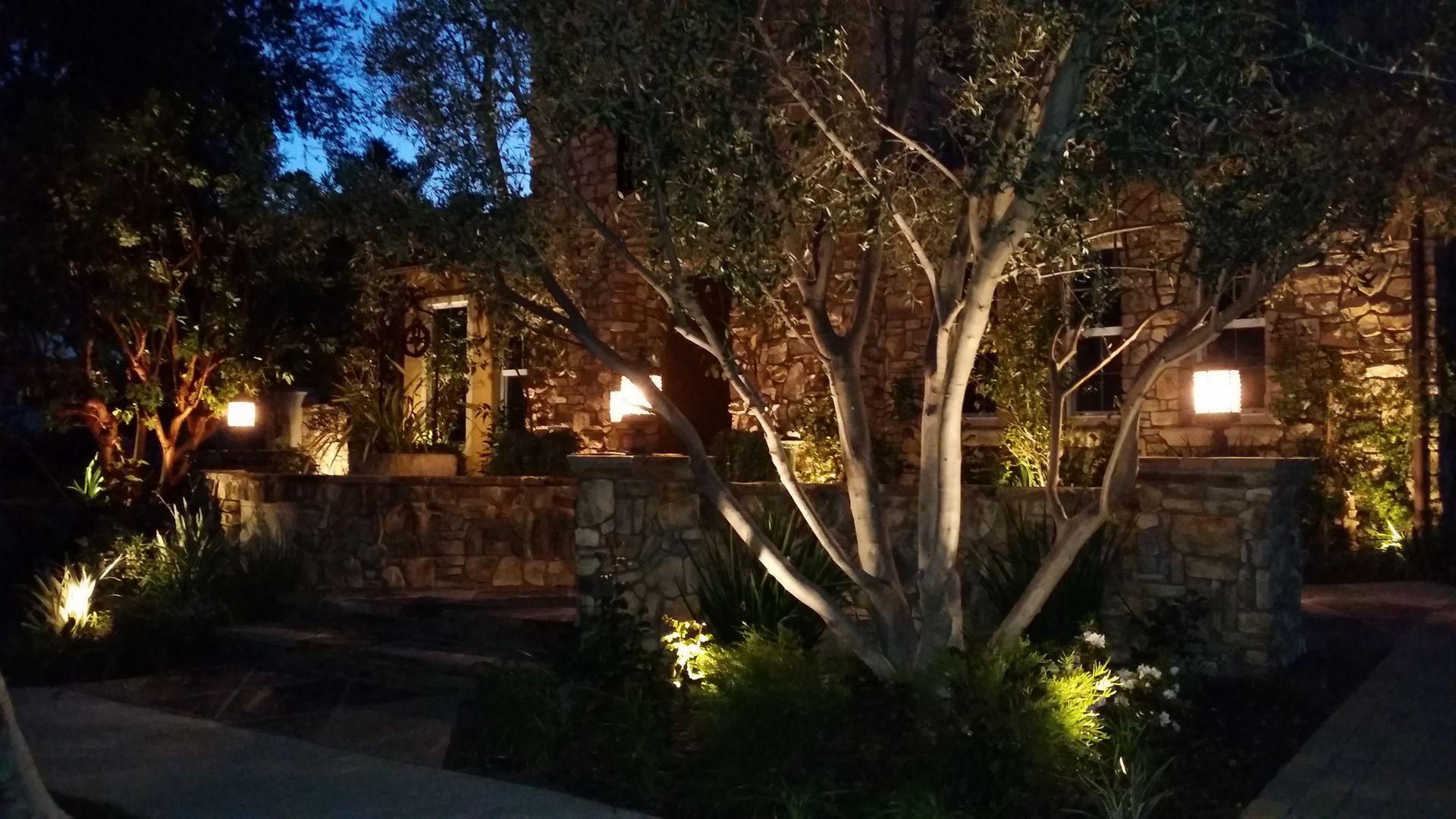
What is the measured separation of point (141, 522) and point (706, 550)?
701cm

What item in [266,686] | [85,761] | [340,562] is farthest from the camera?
[340,562]

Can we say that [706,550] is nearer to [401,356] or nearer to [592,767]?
[592,767]

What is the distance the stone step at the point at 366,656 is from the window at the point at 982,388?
473 centimetres

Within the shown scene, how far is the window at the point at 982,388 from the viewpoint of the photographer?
12.0 meters

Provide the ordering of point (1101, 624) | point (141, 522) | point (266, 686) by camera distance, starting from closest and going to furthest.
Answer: point (1101, 624) < point (266, 686) < point (141, 522)

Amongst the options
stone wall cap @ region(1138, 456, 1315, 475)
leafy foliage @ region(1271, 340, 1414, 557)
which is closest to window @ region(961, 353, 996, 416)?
leafy foliage @ region(1271, 340, 1414, 557)

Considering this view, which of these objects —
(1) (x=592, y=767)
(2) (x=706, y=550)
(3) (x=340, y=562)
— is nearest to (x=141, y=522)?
(3) (x=340, y=562)

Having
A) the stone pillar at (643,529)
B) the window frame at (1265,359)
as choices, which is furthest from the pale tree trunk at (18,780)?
the window frame at (1265,359)

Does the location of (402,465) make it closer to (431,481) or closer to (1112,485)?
(431,481)

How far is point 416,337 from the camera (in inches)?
565

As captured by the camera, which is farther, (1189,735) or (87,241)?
(87,241)

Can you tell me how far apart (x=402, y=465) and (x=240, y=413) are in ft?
7.17

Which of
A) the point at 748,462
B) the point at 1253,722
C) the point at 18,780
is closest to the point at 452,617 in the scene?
the point at 748,462

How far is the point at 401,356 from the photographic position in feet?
48.8
